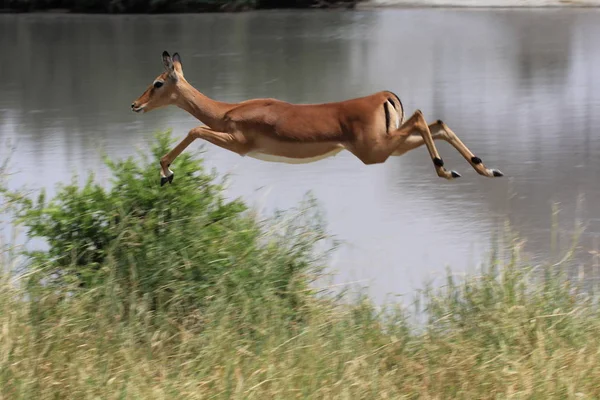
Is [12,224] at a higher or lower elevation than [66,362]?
higher

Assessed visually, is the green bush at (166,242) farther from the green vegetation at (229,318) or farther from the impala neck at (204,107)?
the impala neck at (204,107)

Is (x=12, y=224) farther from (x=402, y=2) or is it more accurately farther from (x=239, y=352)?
(x=402, y=2)

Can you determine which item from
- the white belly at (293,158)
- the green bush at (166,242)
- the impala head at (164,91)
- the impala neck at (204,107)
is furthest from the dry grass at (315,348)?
the impala head at (164,91)

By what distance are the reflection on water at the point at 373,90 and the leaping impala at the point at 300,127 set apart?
2.39 metres

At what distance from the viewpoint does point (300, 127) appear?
492 centimetres

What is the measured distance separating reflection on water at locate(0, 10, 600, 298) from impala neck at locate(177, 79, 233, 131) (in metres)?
2.42

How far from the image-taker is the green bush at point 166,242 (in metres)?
6.41

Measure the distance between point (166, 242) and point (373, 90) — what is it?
27.2 feet

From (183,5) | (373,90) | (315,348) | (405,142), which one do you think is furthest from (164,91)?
(183,5)

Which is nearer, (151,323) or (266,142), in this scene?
(266,142)

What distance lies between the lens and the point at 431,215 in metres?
9.22

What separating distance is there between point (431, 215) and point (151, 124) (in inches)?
180

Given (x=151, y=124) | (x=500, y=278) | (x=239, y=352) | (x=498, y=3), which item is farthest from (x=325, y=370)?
(x=498, y=3)

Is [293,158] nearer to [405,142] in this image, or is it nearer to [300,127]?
[300,127]
